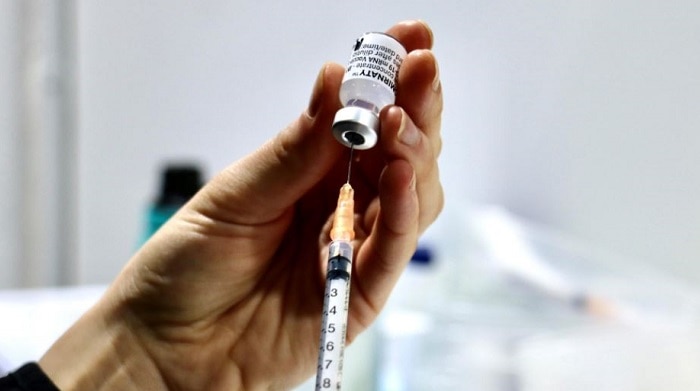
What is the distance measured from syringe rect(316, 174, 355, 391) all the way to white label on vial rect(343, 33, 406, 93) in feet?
0.27

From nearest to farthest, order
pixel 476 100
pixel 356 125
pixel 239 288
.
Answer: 1. pixel 356 125
2. pixel 239 288
3. pixel 476 100

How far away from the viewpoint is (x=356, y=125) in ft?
1.24

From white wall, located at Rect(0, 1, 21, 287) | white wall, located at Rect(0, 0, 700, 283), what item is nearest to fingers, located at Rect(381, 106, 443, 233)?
white wall, located at Rect(0, 0, 700, 283)

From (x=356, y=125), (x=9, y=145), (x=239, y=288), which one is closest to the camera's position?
(x=356, y=125)

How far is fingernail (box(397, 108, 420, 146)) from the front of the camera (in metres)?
0.39

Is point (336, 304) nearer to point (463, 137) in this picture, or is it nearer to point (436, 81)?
point (436, 81)

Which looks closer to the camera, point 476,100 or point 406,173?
point 406,173

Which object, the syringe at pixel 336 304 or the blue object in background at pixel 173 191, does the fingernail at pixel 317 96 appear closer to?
the syringe at pixel 336 304

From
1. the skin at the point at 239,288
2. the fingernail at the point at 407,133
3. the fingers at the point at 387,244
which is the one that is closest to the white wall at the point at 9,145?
the skin at the point at 239,288

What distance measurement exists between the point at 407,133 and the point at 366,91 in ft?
0.11

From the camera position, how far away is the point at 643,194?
2.41 feet

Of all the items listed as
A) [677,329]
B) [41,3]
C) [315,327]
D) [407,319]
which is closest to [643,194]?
[677,329]

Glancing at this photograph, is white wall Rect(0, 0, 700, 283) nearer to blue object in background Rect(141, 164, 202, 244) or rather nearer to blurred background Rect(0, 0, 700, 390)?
blurred background Rect(0, 0, 700, 390)

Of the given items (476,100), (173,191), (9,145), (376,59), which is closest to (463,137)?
(476,100)
